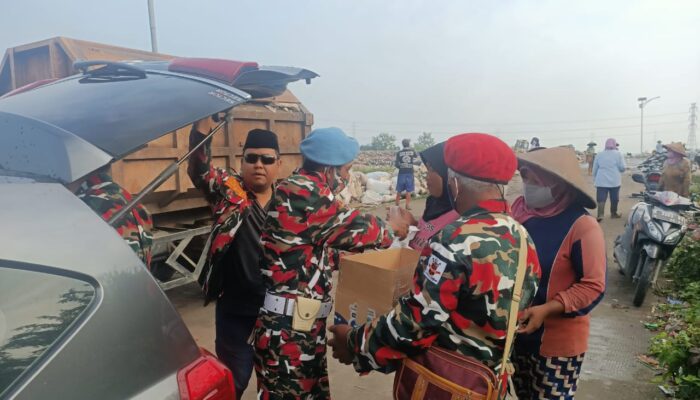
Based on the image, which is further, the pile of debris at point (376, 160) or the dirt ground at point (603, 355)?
the pile of debris at point (376, 160)

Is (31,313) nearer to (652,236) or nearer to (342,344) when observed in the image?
(342,344)

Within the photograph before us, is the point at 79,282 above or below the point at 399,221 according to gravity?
above

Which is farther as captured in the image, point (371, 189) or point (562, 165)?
point (371, 189)

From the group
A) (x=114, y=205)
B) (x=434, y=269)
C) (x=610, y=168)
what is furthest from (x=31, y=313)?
(x=610, y=168)

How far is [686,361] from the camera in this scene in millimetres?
2971

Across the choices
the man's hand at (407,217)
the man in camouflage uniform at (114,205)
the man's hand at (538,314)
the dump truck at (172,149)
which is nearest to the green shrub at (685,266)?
the man's hand at (538,314)

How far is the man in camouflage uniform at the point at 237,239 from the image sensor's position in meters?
2.37

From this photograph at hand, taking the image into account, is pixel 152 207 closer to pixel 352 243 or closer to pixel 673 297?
pixel 352 243

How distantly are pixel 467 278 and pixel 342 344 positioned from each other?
0.65 metres

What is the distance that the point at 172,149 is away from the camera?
163 inches

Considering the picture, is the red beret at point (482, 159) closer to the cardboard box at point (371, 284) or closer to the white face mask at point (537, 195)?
the cardboard box at point (371, 284)

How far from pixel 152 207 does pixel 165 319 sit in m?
3.57

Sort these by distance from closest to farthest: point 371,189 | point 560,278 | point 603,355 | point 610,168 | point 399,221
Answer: point 560,278 < point 399,221 < point 603,355 < point 610,168 < point 371,189

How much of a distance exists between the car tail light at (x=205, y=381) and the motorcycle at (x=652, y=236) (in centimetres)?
461
